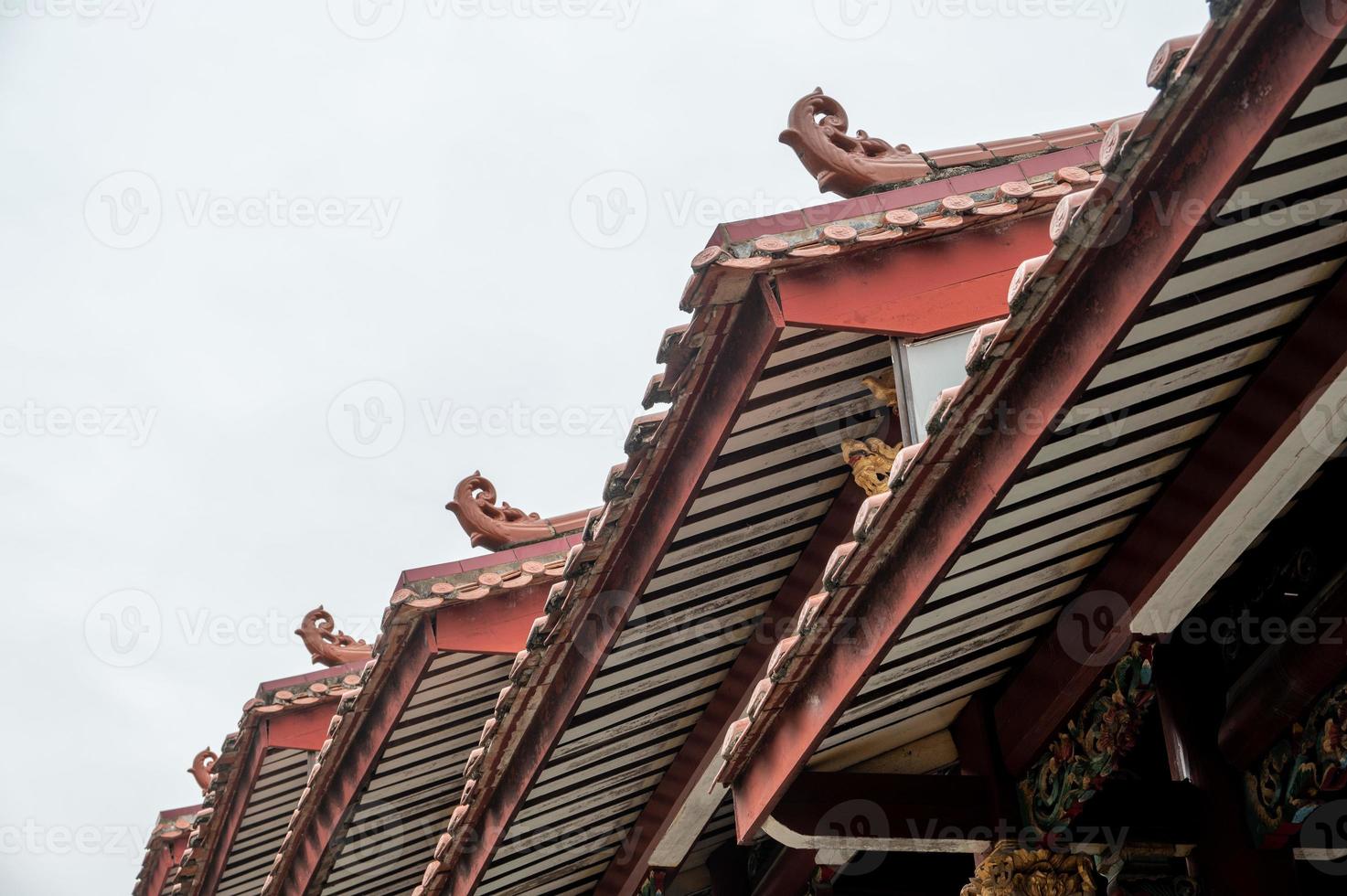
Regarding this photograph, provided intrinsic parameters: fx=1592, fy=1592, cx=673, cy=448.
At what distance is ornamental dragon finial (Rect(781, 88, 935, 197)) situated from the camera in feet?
20.1

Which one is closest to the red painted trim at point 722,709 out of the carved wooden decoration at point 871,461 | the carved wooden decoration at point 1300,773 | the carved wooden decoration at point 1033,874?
the carved wooden decoration at point 871,461

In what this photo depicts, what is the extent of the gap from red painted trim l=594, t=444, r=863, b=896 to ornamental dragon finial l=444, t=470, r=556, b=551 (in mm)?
1575

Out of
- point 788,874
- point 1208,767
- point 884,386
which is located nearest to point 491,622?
point 788,874

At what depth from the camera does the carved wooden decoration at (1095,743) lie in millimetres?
5516

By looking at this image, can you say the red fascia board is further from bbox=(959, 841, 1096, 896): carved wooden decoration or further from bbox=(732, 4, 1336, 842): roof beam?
bbox=(959, 841, 1096, 896): carved wooden decoration

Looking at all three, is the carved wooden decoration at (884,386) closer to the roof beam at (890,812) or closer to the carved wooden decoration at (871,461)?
the carved wooden decoration at (871,461)

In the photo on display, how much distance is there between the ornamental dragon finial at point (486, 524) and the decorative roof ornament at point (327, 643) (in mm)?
3848

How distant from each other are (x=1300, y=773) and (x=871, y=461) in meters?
1.86

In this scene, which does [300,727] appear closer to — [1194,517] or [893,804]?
[893,804]

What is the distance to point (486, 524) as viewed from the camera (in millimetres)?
8633

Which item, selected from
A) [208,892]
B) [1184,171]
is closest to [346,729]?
[208,892]

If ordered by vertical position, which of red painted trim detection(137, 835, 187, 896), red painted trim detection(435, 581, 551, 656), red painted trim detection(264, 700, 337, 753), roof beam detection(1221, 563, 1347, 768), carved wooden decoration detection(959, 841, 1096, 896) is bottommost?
carved wooden decoration detection(959, 841, 1096, 896)

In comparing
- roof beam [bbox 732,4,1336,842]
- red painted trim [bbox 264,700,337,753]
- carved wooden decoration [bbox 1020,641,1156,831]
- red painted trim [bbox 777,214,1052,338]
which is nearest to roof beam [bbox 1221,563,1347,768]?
carved wooden decoration [bbox 1020,641,1156,831]

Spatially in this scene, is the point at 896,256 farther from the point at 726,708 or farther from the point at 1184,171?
the point at 726,708
